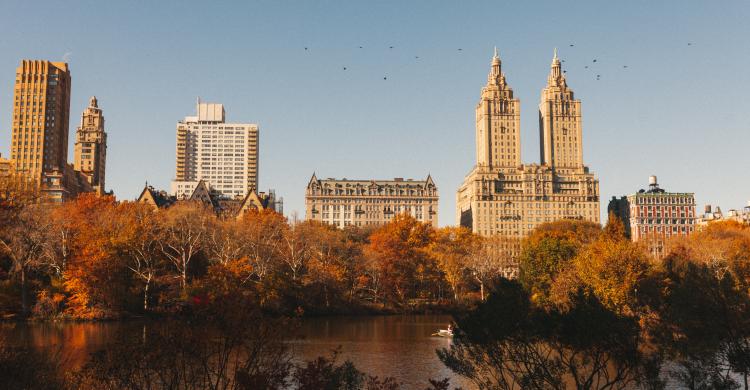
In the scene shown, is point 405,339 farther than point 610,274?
Yes

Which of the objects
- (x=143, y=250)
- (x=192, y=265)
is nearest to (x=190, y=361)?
(x=143, y=250)

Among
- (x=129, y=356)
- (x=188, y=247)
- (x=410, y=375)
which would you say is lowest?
(x=410, y=375)

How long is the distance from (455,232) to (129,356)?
425ft

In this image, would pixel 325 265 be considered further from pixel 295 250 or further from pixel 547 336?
pixel 547 336

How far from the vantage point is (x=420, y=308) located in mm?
104375

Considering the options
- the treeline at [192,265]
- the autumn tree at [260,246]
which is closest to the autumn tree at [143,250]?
the treeline at [192,265]

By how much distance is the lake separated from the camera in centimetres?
4547

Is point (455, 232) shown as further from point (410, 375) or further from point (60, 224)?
point (410, 375)

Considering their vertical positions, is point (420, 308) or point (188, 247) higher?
point (188, 247)

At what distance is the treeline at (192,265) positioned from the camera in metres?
74.4

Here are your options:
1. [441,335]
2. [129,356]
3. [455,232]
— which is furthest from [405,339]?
[455,232]

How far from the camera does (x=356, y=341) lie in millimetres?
62625

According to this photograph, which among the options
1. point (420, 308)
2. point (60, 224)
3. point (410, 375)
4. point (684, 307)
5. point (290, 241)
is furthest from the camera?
point (420, 308)

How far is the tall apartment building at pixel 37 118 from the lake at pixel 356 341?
11548 centimetres
